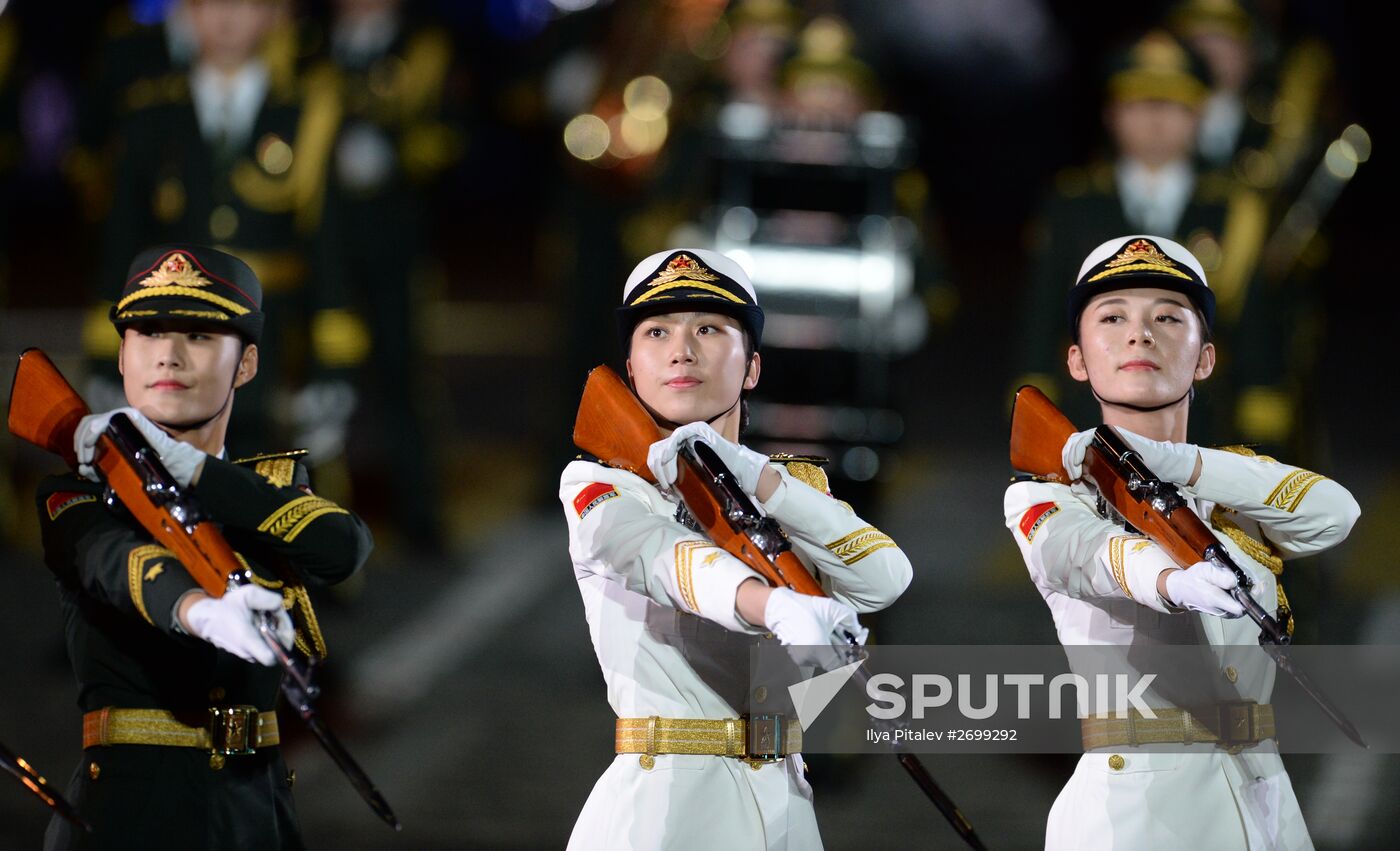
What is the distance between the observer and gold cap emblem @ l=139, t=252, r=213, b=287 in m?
4.18

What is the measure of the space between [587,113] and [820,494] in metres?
6.24

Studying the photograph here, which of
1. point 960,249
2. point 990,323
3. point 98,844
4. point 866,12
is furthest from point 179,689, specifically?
point 960,249

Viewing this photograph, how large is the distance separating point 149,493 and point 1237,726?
2.02 meters

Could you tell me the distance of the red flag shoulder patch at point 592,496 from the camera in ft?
13.3

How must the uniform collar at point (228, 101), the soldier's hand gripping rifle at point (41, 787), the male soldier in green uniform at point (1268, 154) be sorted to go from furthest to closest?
the male soldier in green uniform at point (1268, 154)
the uniform collar at point (228, 101)
the soldier's hand gripping rifle at point (41, 787)

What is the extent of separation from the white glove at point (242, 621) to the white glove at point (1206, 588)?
1.53 meters

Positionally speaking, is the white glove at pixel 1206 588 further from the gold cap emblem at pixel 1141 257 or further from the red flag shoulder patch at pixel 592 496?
the red flag shoulder patch at pixel 592 496

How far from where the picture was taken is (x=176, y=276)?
13.7 ft

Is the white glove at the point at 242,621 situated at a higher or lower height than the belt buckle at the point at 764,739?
higher

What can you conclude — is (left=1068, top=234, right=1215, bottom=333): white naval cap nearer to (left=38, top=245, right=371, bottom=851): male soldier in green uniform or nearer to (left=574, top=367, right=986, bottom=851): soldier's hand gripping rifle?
(left=574, top=367, right=986, bottom=851): soldier's hand gripping rifle

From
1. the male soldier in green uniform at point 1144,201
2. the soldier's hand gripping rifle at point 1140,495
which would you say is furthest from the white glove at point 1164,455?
the male soldier in green uniform at point 1144,201

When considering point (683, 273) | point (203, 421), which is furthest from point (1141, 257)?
point (203, 421)

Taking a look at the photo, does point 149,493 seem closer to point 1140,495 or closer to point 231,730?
point 231,730

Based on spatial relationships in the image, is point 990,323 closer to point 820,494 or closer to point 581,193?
point 581,193
